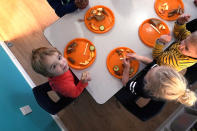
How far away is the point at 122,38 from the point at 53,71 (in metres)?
0.44

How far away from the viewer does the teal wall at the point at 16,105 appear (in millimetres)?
1106

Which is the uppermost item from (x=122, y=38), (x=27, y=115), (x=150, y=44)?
(x=122, y=38)

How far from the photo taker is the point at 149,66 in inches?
39.0

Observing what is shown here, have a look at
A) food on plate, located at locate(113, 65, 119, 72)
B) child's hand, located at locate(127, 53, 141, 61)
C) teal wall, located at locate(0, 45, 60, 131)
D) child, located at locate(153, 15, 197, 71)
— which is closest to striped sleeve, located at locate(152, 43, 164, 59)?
child, located at locate(153, 15, 197, 71)

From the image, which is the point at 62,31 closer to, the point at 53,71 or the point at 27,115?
the point at 53,71

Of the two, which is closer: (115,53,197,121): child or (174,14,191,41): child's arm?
(115,53,197,121): child

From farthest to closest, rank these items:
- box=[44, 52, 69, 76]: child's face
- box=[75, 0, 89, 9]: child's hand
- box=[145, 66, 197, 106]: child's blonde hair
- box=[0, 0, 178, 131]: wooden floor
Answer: box=[0, 0, 178, 131]: wooden floor, box=[75, 0, 89, 9]: child's hand, box=[44, 52, 69, 76]: child's face, box=[145, 66, 197, 106]: child's blonde hair

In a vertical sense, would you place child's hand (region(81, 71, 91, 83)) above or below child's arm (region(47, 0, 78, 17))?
below

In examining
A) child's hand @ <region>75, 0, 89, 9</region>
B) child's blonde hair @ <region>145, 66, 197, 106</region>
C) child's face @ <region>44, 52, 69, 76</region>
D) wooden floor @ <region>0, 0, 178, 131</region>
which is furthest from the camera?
wooden floor @ <region>0, 0, 178, 131</region>

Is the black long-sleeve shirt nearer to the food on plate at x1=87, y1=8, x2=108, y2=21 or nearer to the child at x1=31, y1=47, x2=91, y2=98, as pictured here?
the child at x1=31, y1=47, x2=91, y2=98

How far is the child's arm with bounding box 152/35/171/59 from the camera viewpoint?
95 cm

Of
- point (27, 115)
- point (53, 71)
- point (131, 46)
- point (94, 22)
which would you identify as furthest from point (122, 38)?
point (27, 115)

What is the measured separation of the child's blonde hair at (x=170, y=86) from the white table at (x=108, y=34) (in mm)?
175

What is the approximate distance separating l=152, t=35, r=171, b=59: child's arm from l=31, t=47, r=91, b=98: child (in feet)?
1.32
